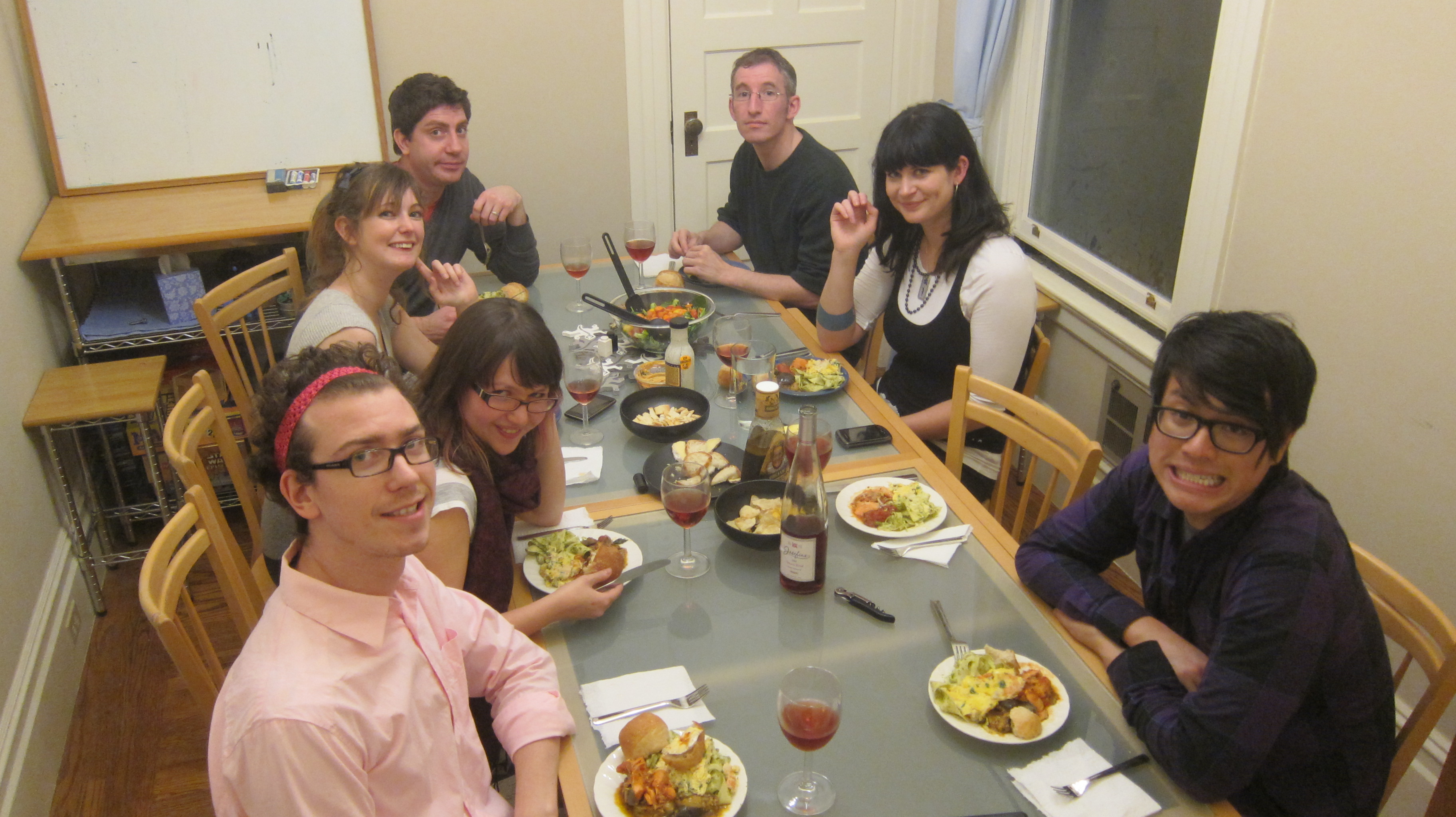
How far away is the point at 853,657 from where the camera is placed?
155 cm

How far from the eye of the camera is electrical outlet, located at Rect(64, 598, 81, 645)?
2.76 m

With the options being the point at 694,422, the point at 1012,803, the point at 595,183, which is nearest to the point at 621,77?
the point at 595,183

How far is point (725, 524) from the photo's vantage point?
1.81m

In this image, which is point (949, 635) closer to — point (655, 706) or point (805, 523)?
point (805, 523)

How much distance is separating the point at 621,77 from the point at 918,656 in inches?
121

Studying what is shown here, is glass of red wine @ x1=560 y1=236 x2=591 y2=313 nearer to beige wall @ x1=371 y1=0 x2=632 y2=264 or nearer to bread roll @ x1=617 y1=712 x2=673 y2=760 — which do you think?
beige wall @ x1=371 y1=0 x2=632 y2=264

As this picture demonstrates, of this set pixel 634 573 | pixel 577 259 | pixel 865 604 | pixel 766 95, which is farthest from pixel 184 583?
pixel 766 95

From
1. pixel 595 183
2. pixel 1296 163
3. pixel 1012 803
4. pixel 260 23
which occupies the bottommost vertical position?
pixel 1012 803

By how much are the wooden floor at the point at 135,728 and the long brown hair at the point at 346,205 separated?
1.04 metres

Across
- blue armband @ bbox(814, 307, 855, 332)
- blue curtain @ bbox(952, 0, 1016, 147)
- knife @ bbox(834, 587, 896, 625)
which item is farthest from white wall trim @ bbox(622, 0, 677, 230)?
knife @ bbox(834, 587, 896, 625)

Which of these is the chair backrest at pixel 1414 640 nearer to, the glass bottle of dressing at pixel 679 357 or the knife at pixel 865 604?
the knife at pixel 865 604

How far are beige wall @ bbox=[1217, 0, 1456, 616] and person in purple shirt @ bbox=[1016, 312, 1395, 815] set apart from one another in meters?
1.00

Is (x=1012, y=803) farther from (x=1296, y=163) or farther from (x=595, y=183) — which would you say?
(x=595, y=183)

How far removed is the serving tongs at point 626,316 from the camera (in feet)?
8.69
